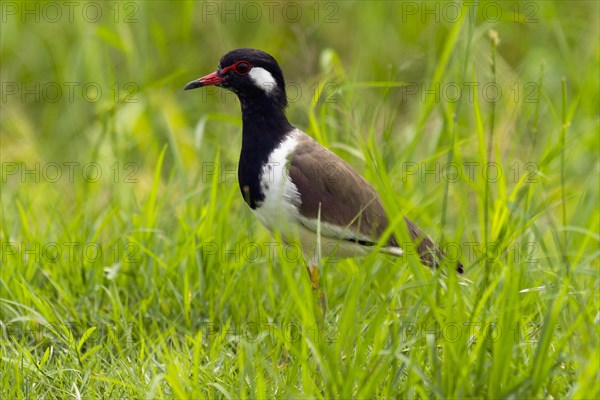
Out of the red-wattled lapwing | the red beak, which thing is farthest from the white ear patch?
the red beak

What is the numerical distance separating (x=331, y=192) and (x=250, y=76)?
565mm

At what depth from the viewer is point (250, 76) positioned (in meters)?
4.05

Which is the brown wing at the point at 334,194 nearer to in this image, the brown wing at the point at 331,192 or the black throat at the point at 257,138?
the brown wing at the point at 331,192

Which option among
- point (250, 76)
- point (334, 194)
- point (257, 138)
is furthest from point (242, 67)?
point (334, 194)

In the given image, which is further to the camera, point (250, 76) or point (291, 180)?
point (250, 76)

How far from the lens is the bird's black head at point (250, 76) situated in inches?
159

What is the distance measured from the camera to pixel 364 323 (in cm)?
350

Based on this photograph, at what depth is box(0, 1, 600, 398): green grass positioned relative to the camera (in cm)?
305

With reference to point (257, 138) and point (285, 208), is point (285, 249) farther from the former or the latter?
point (257, 138)

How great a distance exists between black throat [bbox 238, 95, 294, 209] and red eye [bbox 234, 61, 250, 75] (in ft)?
0.36

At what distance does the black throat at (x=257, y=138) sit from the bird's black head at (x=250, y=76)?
0.03 m

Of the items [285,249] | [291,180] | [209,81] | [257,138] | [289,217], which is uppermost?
[209,81]

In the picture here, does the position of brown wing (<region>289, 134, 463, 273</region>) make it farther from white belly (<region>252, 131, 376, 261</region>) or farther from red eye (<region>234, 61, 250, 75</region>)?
red eye (<region>234, 61, 250, 75</region>)

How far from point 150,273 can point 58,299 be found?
1.23 ft
